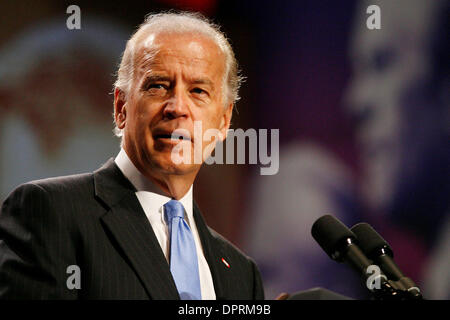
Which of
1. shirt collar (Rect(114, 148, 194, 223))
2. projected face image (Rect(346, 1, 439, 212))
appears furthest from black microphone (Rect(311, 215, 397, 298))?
projected face image (Rect(346, 1, 439, 212))

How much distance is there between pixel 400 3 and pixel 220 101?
5.30ft

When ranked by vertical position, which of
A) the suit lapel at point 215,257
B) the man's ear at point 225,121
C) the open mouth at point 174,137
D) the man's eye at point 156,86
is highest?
the man's eye at point 156,86

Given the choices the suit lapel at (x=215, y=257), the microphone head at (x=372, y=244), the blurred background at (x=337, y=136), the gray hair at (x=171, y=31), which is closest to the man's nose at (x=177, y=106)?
the gray hair at (x=171, y=31)

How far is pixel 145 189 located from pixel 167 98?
0.97 ft

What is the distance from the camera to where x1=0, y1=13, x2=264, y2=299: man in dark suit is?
4.82ft

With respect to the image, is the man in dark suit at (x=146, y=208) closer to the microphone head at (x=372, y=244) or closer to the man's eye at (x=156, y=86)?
the man's eye at (x=156, y=86)

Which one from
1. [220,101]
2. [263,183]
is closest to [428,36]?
[263,183]

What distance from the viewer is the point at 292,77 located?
3018mm

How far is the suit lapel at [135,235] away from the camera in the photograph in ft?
4.96

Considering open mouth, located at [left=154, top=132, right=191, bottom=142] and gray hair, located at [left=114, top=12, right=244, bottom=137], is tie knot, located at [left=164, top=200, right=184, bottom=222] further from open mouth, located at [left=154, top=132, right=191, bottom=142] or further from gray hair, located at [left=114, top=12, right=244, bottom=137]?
gray hair, located at [left=114, top=12, right=244, bottom=137]

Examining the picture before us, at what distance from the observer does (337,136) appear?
3006mm

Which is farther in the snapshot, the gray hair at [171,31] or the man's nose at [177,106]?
the gray hair at [171,31]

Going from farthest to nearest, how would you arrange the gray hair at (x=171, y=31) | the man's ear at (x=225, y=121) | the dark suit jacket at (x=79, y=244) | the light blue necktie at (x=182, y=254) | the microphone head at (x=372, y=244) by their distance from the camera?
1. the man's ear at (x=225, y=121)
2. the gray hair at (x=171, y=31)
3. the light blue necktie at (x=182, y=254)
4. the dark suit jacket at (x=79, y=244)
5. the microphone head at (x=372, y=244)
